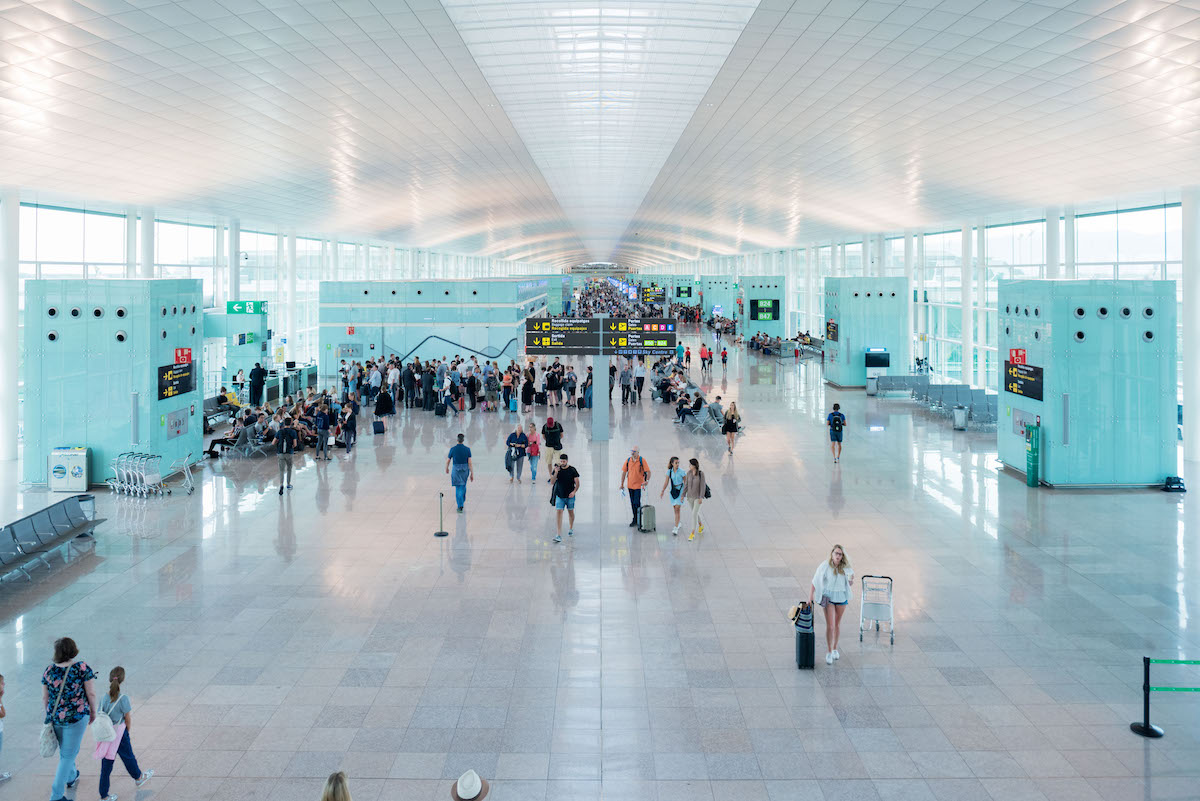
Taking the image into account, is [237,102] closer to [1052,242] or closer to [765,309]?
[1052,242]

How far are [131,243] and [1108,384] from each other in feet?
78.4

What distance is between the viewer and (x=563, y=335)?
65.8 ft

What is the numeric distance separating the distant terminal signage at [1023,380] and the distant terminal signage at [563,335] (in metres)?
8.25

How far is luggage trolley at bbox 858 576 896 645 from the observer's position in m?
8.91

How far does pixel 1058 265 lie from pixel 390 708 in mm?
23238

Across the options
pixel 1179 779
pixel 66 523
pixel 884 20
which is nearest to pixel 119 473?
pixel 66 523

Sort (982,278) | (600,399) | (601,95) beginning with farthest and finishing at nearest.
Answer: (982,278), (600,399), (601,95)

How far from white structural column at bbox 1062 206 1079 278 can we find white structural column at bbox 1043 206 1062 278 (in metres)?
0.21

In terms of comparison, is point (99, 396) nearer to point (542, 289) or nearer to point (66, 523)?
point (66, 523)

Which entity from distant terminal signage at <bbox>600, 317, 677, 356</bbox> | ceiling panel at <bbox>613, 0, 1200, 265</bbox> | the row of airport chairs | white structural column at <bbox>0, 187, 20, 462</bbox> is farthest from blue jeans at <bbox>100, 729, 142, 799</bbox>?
the row of airport chairs

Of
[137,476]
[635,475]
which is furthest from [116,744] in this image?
[137,476]

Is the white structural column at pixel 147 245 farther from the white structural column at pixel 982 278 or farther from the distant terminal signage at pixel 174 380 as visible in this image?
the white structural column at pixel 982 278

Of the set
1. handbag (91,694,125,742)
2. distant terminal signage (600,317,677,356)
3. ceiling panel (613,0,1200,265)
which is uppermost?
ceiling panel (613,0,1200,265)

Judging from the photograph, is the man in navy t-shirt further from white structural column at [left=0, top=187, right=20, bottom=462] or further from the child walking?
white structural column at [left=0, top=187, right=20, bottom=462]
